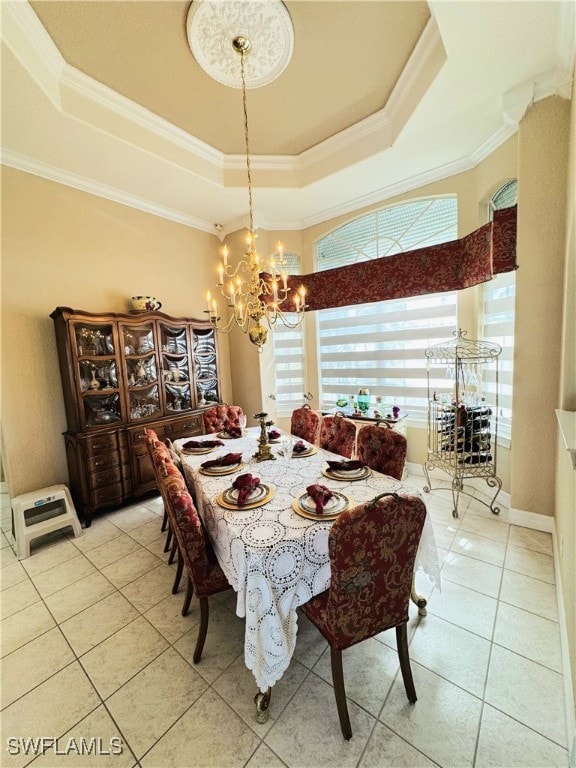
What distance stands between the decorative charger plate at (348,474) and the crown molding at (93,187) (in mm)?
3735

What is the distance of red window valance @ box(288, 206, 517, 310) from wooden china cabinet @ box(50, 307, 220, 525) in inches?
68.6

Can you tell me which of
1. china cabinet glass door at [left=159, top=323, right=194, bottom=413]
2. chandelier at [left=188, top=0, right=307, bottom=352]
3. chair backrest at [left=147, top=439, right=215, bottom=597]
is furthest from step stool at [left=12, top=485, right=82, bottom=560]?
chandelier at [left=188, top=0, right=307, bottom=352]

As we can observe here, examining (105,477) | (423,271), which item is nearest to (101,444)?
(105,477)

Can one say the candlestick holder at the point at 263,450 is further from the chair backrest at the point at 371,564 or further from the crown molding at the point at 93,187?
the crown molding at the point at 93,187

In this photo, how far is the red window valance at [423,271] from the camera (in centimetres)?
255

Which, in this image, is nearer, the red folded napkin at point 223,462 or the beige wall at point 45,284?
the red folded napkin at point 223,462

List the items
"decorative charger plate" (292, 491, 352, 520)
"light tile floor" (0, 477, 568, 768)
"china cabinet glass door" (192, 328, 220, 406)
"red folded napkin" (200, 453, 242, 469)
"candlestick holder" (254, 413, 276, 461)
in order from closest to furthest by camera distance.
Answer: "light tile floor" (0, 477, 568, 768)
"decorative charger plate" (292, 491, 352, 520)
"red folded napkin" (200, 453, 242, 469)
"candlestick holder" (254, 413, 276, 461)
"china cabinet glass door" (192, 328, 220, 406)

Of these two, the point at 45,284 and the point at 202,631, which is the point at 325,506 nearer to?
the point at 202,631

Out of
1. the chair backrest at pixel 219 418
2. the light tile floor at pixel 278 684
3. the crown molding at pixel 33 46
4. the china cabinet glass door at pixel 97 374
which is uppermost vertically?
the crown molding at pixel 33 46

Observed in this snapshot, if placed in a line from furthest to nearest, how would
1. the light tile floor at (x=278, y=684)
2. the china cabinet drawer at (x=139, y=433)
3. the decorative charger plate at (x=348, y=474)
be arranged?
the china cabinet drawer at (x=139, y=433), the decorative charger plate at (x=348, y=474), the light tile floor at (x=278, y=684)

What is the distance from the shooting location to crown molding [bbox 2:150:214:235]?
2802 mm

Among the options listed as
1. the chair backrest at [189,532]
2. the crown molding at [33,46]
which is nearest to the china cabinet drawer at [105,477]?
the chair backrest at [189,532]

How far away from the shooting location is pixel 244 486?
5.64ft

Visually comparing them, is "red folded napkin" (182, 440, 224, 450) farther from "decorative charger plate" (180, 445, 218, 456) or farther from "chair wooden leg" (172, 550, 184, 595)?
"chair wooden leg" (172, 550, 184, 595)
